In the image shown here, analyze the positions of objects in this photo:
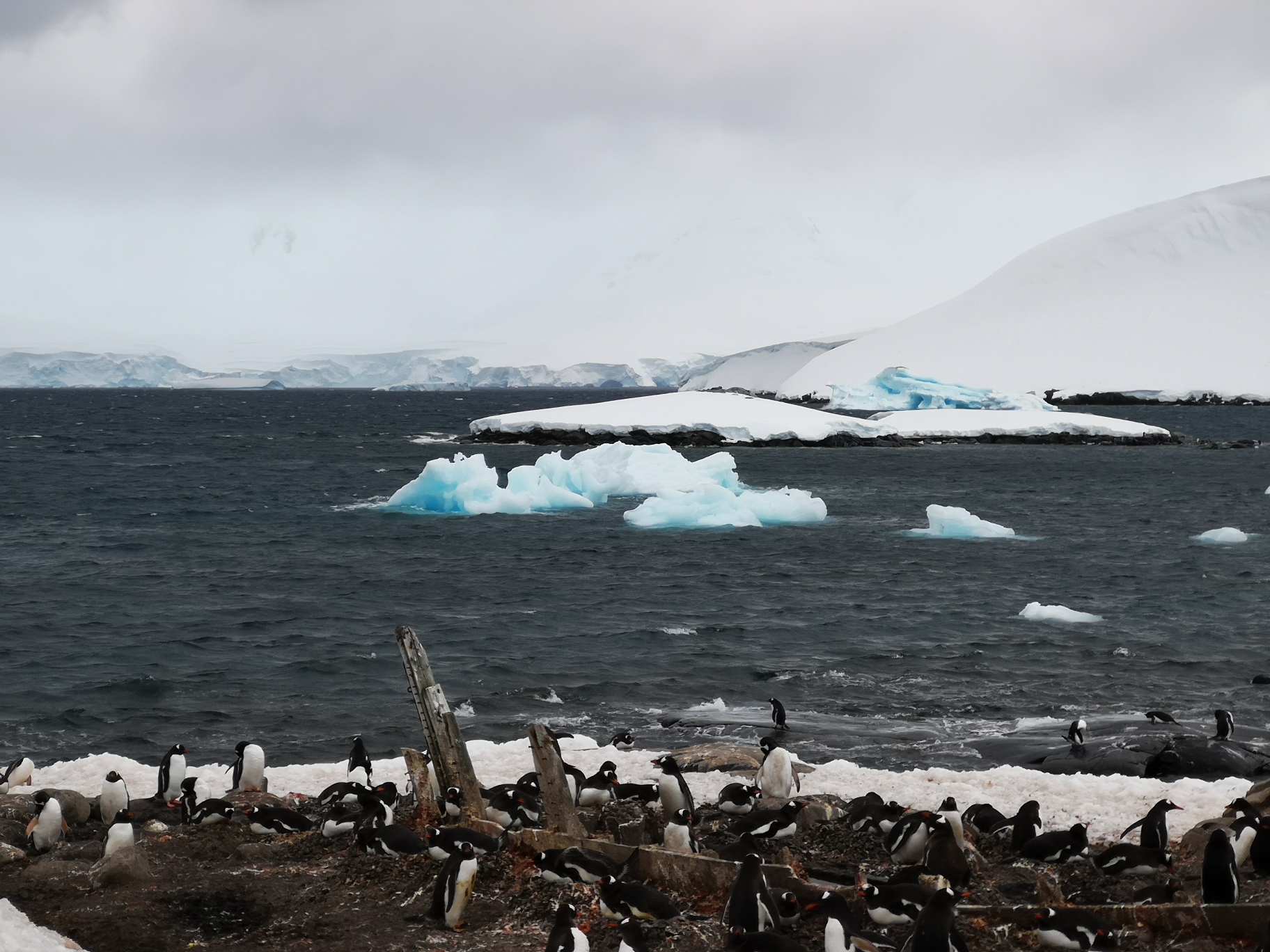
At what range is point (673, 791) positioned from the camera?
10844 mm

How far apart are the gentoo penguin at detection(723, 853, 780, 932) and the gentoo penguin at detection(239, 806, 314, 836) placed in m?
4.18

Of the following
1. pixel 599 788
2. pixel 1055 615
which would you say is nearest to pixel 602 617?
pixel 1055 615

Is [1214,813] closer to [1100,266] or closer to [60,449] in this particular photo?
[60,449]

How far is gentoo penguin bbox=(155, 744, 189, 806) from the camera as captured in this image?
11.6m

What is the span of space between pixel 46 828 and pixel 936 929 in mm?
7198

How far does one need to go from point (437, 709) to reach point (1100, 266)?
5247 inches

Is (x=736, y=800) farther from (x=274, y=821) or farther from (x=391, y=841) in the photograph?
(x=274, y=821)

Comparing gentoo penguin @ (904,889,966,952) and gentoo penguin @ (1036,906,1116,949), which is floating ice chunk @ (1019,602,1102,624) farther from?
gentoo penguin @ (904,889,966,952)

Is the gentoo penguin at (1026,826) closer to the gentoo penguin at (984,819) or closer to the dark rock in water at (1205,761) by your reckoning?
the gentoo penguin at (984,819)

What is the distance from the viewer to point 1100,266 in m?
131

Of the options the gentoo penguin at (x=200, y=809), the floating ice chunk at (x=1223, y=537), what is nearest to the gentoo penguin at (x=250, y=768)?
the gentoo penguin at (x=200, y=809)

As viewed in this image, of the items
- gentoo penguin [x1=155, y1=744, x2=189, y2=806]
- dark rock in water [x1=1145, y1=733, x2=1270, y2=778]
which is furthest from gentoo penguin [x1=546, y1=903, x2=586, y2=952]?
dark rock in water [x1=1145, y1=733, x2=1270, y2=778]

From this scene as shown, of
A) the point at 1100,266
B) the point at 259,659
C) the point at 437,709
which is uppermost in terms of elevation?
the point at 1100,266

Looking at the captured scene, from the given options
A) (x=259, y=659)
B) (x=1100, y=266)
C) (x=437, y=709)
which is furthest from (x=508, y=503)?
(x=1100, y=266)
